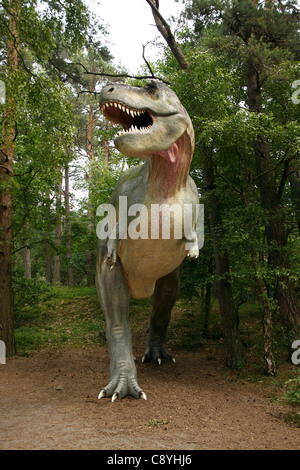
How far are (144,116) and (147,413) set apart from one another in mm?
2995

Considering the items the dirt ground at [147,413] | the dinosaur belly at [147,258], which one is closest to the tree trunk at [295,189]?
the dirt ground at [147,413]

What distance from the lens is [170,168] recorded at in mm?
4109

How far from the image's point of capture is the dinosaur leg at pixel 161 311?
5.89 metres

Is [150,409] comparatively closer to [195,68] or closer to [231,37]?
[195,68]

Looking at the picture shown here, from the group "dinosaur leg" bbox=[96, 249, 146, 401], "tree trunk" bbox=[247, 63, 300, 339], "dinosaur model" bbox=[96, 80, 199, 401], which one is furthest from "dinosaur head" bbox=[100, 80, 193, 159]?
"tree trunk" bbox=[247, 63, 300, 339]

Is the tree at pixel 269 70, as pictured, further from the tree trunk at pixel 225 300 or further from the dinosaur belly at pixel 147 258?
the dinosaur belly at pixel 147 258

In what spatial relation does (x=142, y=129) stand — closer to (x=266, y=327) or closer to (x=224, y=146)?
(x=224, y=146)

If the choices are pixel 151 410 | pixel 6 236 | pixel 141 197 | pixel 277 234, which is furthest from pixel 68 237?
pixel 151 410

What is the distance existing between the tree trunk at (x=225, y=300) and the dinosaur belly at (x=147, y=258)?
6.68 feet

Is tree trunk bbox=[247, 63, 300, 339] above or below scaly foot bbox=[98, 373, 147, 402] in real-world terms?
above

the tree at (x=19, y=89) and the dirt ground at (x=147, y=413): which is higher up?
the tree at (x=19, y=89)

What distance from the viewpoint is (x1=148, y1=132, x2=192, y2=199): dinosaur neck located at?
4.09 meters

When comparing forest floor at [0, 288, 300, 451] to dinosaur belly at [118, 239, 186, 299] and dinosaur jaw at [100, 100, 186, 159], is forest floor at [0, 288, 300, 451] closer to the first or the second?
dinosaur belly at [118, 239, 186, 299]

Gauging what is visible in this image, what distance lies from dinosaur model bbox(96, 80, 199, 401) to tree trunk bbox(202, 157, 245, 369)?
2.11 meters
